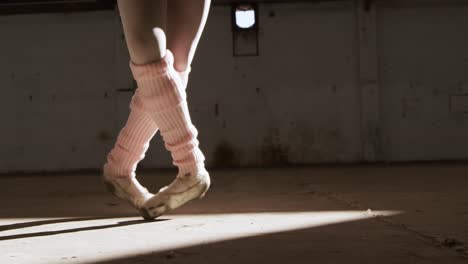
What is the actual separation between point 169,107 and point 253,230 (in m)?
0.43

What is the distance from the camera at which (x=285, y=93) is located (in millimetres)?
5598

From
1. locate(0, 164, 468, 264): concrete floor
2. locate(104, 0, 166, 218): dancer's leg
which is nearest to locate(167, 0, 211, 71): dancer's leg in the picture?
locate(104, 0, 166, 218): dancer's leg

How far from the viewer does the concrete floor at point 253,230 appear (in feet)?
3.61

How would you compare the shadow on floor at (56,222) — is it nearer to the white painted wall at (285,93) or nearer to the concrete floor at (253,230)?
the concrete floor at (253,230)

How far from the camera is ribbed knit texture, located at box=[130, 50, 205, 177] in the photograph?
1.63m

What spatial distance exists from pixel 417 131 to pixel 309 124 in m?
1.04

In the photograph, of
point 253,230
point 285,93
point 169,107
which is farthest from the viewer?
point 285,93

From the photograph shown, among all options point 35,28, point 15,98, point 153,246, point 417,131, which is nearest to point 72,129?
point 15,98

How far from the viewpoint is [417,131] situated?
18.3 feet

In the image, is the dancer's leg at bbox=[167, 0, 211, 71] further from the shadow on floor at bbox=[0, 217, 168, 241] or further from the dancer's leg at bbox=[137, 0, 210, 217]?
the shadow on floor at bbox=[0, 217, 168, 241]

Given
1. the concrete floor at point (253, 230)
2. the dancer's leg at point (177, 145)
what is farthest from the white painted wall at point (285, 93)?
the dancer's leg at point (177, 145)

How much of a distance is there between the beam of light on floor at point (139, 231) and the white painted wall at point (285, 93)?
3.78 m

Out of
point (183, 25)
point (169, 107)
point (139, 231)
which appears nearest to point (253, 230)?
point (139, 231)

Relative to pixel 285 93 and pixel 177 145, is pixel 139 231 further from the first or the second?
pixel 285 93
